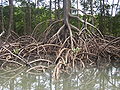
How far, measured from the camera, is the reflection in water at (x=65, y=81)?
3992 mm

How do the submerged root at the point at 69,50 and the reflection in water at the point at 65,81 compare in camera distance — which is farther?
the submerged root at the point at 69,50

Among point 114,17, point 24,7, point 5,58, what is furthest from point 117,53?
point 24,7

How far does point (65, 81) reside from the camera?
431 cm

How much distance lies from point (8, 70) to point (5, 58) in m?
0.76

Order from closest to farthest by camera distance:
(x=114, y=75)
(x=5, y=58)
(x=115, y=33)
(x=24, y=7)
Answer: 1. (x=114, y=75)
2. (x=5, y=58)
3. (x=115, y=33)
4. (x=24, y=7)

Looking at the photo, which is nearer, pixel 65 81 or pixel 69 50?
pixel 65 81

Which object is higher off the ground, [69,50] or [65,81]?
[69,50]

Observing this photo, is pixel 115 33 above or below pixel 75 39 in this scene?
below

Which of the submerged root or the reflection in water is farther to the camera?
the submerged root

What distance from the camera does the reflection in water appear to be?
157 inches

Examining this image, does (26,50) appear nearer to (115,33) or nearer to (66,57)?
(66,57)

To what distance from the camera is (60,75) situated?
4688 millimetres

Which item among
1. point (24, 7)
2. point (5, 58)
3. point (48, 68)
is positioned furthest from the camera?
point (24, 7)

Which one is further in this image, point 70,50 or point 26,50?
point 26,50
